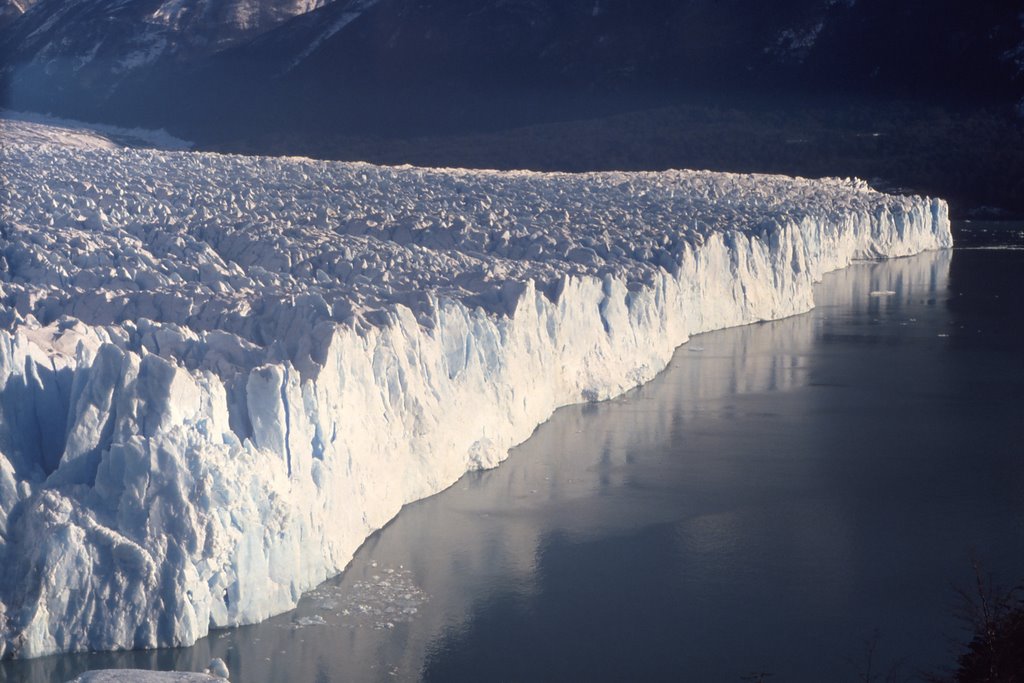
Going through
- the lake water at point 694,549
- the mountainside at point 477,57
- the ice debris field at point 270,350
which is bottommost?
the lake water at point 694,549

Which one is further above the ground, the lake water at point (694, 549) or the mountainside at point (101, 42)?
the mountainside at point (101, 42)

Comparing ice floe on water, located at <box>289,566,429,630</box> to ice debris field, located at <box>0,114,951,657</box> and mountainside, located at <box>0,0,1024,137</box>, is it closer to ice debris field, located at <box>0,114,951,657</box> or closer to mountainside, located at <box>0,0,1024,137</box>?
ice debris field, located at <box>0,114,951,657</box>

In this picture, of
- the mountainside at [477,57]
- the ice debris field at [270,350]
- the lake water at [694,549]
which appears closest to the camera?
the ice debris field at [270,350]

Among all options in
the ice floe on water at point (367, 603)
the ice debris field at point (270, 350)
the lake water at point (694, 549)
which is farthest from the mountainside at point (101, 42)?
the ice floe on water at point (367, 603)

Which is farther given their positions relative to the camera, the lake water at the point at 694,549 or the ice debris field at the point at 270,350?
the lake water at the point at 694,549

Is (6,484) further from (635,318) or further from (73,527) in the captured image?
(635,318)

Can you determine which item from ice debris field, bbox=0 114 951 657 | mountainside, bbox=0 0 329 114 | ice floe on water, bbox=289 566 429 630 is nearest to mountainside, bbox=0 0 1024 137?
mountainside, bbox=0 0 329 114

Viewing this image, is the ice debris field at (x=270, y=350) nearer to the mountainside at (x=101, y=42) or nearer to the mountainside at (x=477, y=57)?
the mountainside at (x=477, y=57)

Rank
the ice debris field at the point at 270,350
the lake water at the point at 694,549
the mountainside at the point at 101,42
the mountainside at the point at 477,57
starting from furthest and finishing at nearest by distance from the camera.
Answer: the mountainside at the point at 101,42 → the mountainside at the point at 477,57 → the lake water at the point at 694,549 → the ice debris field at the point at 270,350
